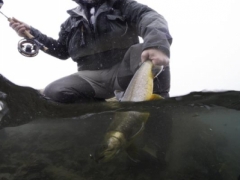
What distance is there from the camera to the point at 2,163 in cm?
347

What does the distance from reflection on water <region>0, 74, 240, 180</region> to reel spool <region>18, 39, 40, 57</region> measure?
0.92 metres

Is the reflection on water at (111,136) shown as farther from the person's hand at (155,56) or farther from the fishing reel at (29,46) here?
the fishing reel at (29,46)

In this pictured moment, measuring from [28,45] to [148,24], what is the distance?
2.15 m

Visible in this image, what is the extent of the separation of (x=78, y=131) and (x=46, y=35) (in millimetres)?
2013

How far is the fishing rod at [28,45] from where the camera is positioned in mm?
3891

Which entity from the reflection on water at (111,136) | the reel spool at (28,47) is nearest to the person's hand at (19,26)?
the reel spool at (28,47)

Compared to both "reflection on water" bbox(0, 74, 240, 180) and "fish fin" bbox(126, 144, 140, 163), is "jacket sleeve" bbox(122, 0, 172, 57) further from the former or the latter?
"fish fin" bbox(126, 144, 140, 163)

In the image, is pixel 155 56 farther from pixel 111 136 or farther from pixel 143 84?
pixel 111 136

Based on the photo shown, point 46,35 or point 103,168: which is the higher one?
point 46,35

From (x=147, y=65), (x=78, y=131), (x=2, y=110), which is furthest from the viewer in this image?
(x=78, y=131)

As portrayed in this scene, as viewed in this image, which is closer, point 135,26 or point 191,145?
point 135,26

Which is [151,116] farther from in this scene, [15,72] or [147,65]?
[15,72]

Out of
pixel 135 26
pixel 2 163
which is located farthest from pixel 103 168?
pixel 135 26

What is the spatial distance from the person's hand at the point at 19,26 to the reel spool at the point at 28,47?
25 cm
